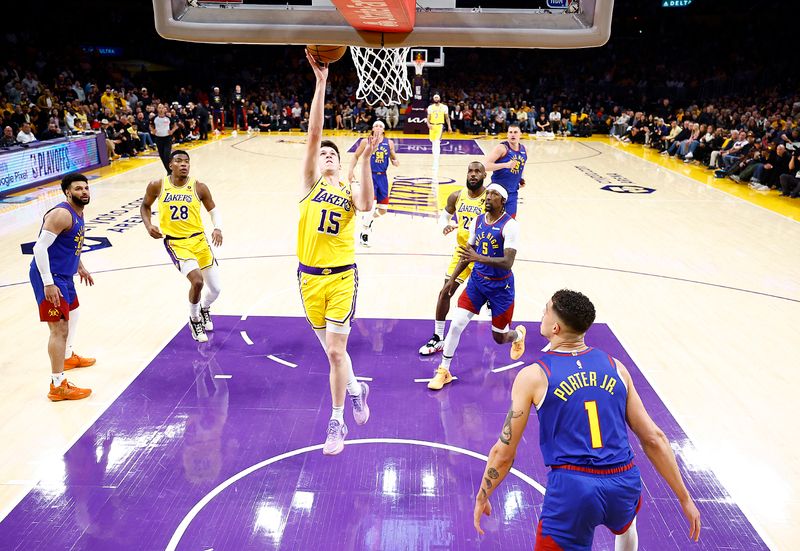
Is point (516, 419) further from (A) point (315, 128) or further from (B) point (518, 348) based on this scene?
(B) point (518, 348)

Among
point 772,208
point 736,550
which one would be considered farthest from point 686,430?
point 772,208

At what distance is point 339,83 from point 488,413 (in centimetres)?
2727

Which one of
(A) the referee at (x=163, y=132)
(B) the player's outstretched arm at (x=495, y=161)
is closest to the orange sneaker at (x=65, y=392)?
(B) the player's outstretched arm at (x=495, y=161)

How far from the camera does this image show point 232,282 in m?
8.65

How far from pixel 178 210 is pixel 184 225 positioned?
16 cm

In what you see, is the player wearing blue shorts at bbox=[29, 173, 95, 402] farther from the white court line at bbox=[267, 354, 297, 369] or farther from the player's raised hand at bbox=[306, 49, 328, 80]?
the player's raised hand at bbox=[306, 49, 328, 80]

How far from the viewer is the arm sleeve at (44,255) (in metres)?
5.24

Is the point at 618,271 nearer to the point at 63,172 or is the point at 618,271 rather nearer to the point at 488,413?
the point at 488,413

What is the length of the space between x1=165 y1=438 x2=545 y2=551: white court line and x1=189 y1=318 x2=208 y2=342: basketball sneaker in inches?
91.4

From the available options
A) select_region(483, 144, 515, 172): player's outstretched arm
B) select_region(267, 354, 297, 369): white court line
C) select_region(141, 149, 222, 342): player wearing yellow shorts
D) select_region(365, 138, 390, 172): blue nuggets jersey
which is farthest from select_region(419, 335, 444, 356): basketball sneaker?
select_region(365, 138, 390, 172): blue nuggets jersey

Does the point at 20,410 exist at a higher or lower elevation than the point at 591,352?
lower

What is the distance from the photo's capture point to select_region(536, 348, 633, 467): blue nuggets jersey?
291 centimetres

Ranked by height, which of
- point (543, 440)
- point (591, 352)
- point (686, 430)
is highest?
point (591, 352)

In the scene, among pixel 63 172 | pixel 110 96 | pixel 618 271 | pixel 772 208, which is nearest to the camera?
pixel 618 271
